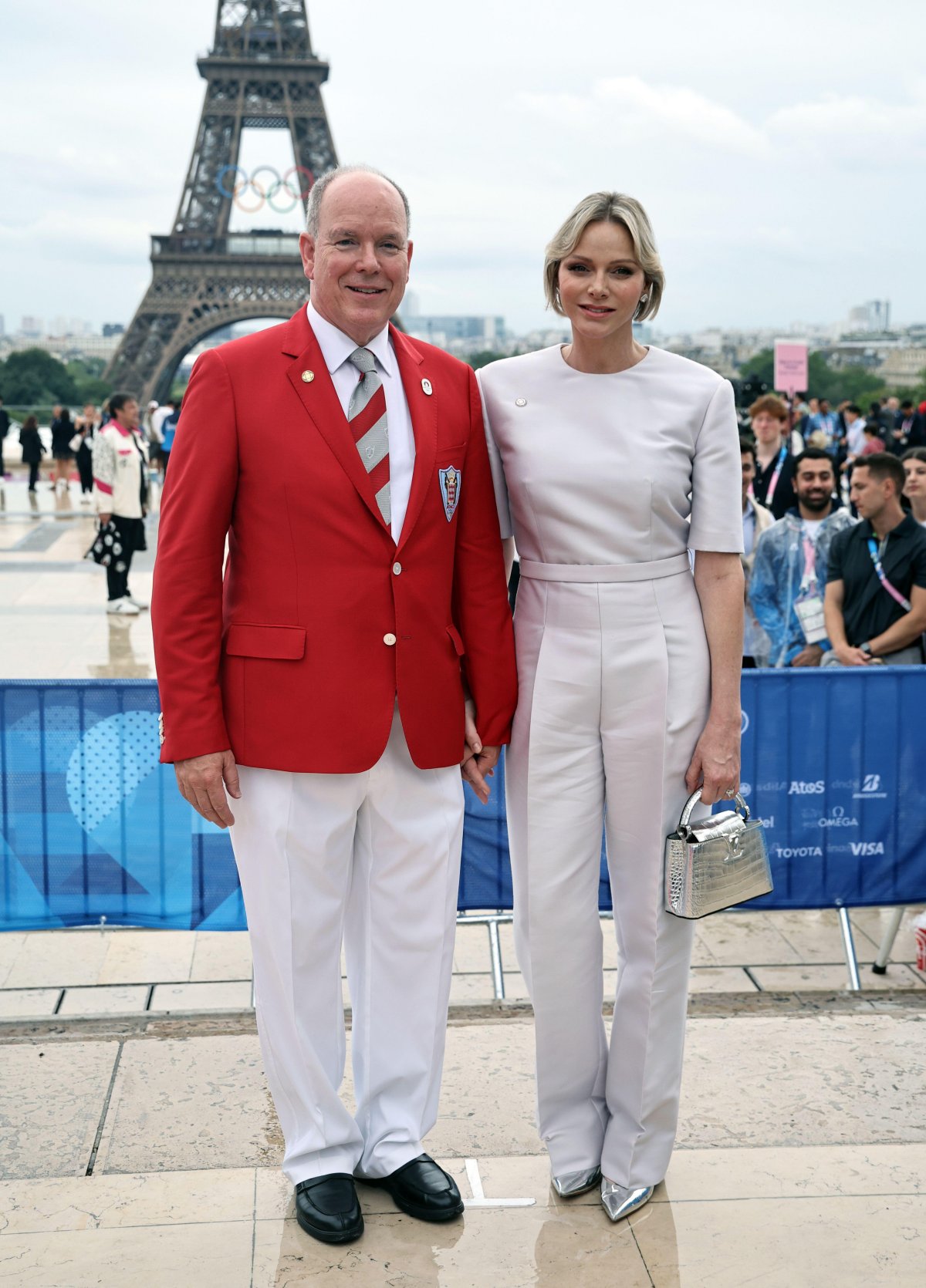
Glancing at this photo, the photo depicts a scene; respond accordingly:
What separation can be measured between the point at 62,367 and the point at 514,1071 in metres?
61.2

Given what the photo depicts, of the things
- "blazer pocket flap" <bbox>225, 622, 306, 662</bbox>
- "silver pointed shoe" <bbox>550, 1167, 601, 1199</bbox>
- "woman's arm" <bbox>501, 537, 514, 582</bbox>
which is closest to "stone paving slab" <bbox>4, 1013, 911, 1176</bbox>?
"silver pointed shoe" <bbox>550, 1167, 601, 1199</bbox>

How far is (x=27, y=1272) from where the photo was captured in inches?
99.2

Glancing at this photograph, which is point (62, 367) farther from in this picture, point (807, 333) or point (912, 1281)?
point (807, 333)

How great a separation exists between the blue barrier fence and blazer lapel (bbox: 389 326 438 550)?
159 cm

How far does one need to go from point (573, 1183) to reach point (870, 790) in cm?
187

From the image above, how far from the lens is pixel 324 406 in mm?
2609

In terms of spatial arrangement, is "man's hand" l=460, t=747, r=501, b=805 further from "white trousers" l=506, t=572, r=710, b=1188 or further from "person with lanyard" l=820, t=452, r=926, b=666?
"person with lanyard" l=820, t=452, r=926, b=666

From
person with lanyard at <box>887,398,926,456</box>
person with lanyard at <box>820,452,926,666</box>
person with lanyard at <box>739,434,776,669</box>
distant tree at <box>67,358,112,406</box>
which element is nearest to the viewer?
person with lanyard at <box>820,452,926,666</box>

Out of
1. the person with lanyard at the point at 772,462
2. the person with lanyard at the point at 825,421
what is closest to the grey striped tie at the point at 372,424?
the person with lanyard at the point at 772,462

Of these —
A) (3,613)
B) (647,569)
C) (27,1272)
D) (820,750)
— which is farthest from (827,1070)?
(3,613)

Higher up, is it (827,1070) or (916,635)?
(916,635)

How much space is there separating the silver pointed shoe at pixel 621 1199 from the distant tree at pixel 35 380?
5530 cm

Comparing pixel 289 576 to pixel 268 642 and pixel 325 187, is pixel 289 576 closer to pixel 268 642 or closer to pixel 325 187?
pixel 268 642

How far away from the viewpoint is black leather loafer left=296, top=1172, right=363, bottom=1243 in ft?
8.75
